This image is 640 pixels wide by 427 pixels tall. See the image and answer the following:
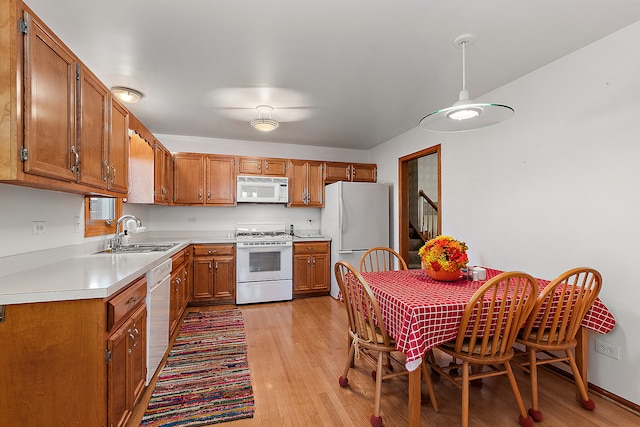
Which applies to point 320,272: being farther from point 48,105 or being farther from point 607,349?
point 48,105

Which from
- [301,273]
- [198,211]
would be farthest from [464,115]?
[198,211]

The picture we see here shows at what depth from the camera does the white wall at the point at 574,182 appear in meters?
1.94

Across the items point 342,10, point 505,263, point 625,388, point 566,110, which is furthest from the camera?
point 505,263

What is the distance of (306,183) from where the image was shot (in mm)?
4723

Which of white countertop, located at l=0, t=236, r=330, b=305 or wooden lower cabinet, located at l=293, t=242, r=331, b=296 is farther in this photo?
wooden lower cabinet, located at l=293, t=242, r=331, b=296

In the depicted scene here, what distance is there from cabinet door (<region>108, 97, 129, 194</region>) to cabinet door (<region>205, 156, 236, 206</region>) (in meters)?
1.93

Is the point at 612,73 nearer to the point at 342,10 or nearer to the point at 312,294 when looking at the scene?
the point at 342,10

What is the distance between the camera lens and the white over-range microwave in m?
4.42

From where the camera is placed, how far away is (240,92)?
9.42 ft

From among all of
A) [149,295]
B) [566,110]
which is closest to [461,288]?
[566,110]

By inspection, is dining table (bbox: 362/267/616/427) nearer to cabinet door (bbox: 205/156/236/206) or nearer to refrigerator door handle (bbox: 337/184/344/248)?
refrigerator door handle (bbox: 337/184/344/248)

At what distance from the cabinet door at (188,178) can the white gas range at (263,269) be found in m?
0.89

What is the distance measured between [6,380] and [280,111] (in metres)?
2.94

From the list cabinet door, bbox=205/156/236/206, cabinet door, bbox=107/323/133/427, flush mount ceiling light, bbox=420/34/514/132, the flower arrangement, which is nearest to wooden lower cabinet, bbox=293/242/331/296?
cabinet door, bbox=205/156/236/206
